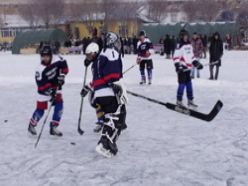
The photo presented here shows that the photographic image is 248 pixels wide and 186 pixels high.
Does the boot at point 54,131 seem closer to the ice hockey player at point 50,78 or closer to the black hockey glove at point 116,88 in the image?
the ice hockey player at point 50,78

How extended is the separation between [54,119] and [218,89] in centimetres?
622

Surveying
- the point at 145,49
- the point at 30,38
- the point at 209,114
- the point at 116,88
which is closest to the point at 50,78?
the point at 116,88

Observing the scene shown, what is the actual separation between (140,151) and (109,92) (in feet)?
3.29

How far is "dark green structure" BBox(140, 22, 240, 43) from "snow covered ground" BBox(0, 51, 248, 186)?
23.3m

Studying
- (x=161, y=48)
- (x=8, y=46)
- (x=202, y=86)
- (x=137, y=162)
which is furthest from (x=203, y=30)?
(x=137, y=162)

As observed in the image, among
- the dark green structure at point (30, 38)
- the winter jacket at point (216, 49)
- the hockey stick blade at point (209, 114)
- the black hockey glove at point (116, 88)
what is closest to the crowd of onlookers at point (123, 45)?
the dark green structure at point (30, 38)

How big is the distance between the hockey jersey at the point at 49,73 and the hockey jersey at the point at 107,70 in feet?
3.52

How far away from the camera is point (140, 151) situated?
A: 6047 millimetres

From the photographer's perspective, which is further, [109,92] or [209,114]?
[209,114]

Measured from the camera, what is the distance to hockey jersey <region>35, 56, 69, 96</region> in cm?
669

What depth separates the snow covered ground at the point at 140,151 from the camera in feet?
16.2

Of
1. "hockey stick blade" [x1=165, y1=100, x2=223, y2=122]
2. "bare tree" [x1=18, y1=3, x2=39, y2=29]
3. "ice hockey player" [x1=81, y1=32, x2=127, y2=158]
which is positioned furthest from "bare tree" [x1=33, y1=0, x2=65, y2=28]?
"ice hockey player" [x1=81, y1=32, x2=127, y2=158]

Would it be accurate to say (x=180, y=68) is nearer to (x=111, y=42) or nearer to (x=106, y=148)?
(x=111, y=42)

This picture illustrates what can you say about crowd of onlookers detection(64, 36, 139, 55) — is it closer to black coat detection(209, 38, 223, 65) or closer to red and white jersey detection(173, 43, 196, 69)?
black coat detection(209, 38, 223, 65)
